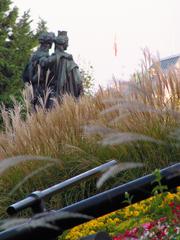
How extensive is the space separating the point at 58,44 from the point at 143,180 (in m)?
11.1

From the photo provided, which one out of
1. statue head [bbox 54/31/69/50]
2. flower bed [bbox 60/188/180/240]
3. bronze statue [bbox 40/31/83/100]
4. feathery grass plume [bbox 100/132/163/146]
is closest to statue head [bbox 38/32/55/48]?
statue head [bbox 54/31/69/50]

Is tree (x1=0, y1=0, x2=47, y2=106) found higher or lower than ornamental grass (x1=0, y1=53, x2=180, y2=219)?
higher

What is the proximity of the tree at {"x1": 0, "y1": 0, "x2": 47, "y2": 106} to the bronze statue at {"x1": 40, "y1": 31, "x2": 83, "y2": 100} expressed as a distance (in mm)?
12893

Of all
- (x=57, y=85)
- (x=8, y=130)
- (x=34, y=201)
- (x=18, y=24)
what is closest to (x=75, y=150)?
(x=8, y=130)

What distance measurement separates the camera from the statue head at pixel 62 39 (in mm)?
12125

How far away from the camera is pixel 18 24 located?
27.6 meters

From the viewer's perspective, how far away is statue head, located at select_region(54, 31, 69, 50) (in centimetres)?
1212

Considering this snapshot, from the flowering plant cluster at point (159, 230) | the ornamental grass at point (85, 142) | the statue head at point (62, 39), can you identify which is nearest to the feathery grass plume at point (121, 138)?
the flowering plant cluster at point (159, 230)

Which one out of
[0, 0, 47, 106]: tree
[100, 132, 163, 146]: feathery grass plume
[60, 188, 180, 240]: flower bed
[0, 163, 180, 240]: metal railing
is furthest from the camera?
[0, 0, 47, 106]: tree

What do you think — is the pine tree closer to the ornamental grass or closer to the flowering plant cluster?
the ornamental grass

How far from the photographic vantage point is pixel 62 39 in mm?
12180

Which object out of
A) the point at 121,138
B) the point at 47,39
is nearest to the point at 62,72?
the point at 47,39

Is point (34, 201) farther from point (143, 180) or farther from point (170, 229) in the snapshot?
point (170, 229)

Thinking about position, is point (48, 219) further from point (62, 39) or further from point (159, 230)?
point (62, 39)
